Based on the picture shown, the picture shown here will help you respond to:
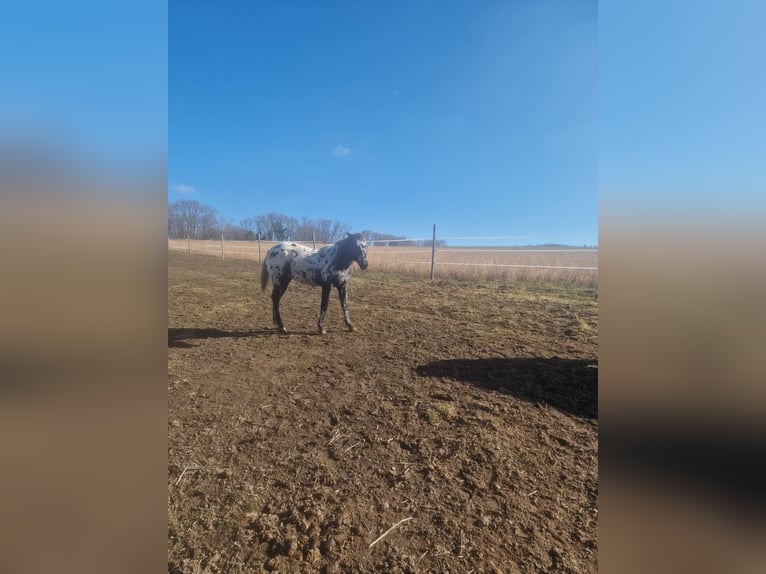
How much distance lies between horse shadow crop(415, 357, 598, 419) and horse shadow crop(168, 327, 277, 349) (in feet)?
8.59

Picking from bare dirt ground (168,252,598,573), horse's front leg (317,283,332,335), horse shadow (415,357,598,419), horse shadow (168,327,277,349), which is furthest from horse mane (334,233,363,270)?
horse shadow (415,357,598,419)

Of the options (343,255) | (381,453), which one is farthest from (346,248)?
(381,453)

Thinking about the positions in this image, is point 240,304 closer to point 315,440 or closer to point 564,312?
point 315,440

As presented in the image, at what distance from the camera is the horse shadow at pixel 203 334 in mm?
4227

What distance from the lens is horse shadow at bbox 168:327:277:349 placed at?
4227 mm

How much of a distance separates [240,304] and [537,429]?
6018 millimetres

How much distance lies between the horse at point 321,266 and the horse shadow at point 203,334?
288 millimetres

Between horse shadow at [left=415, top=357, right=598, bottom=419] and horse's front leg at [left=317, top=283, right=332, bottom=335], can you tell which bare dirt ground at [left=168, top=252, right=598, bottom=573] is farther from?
horse's front leg at [left=317, top=283, right=332, bottom=335]

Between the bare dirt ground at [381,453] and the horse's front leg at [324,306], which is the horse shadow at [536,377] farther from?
the horse's front leg at [324,306]

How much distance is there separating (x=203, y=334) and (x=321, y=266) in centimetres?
194

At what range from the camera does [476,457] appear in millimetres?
1915

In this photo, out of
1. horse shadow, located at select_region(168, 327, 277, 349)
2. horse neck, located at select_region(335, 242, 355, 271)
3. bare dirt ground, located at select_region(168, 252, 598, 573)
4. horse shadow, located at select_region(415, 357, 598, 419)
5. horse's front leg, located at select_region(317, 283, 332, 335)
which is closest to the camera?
bare dirt ground, located at select_region(168, 252, 598, 573)

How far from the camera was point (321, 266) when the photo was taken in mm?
4758
